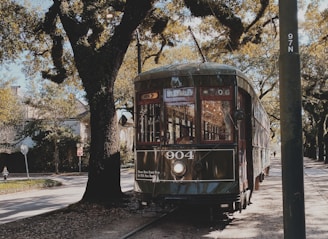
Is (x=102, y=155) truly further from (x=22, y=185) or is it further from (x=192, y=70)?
(x=22, y=185)

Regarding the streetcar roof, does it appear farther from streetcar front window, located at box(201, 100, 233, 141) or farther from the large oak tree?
the large oak tree

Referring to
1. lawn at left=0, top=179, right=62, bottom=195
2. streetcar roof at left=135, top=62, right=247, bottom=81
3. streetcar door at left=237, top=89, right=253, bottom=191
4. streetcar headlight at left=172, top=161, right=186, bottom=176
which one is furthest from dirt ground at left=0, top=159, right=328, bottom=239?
lawn at left=0, top=179, right=62, bottom=195

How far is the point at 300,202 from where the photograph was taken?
3.89 metres

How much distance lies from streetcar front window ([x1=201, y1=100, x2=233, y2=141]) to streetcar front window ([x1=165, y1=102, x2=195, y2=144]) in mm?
244

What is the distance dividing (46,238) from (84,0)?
7726 mm

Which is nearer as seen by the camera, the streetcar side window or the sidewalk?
the sidewalk

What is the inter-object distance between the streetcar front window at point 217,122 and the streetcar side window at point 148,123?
101cm

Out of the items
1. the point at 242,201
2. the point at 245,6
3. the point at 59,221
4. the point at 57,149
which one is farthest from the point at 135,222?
the point at 57,149

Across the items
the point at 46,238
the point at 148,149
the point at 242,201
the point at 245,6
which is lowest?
the point at 46,238

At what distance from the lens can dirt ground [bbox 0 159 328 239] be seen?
28.8 feet

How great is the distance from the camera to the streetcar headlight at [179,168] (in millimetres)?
9062

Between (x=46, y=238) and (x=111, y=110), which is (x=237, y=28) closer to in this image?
(x=111, y=110)

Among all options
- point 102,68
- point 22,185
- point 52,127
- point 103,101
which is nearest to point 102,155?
point 103,101

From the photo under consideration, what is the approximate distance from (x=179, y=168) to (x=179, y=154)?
28 centimetres
